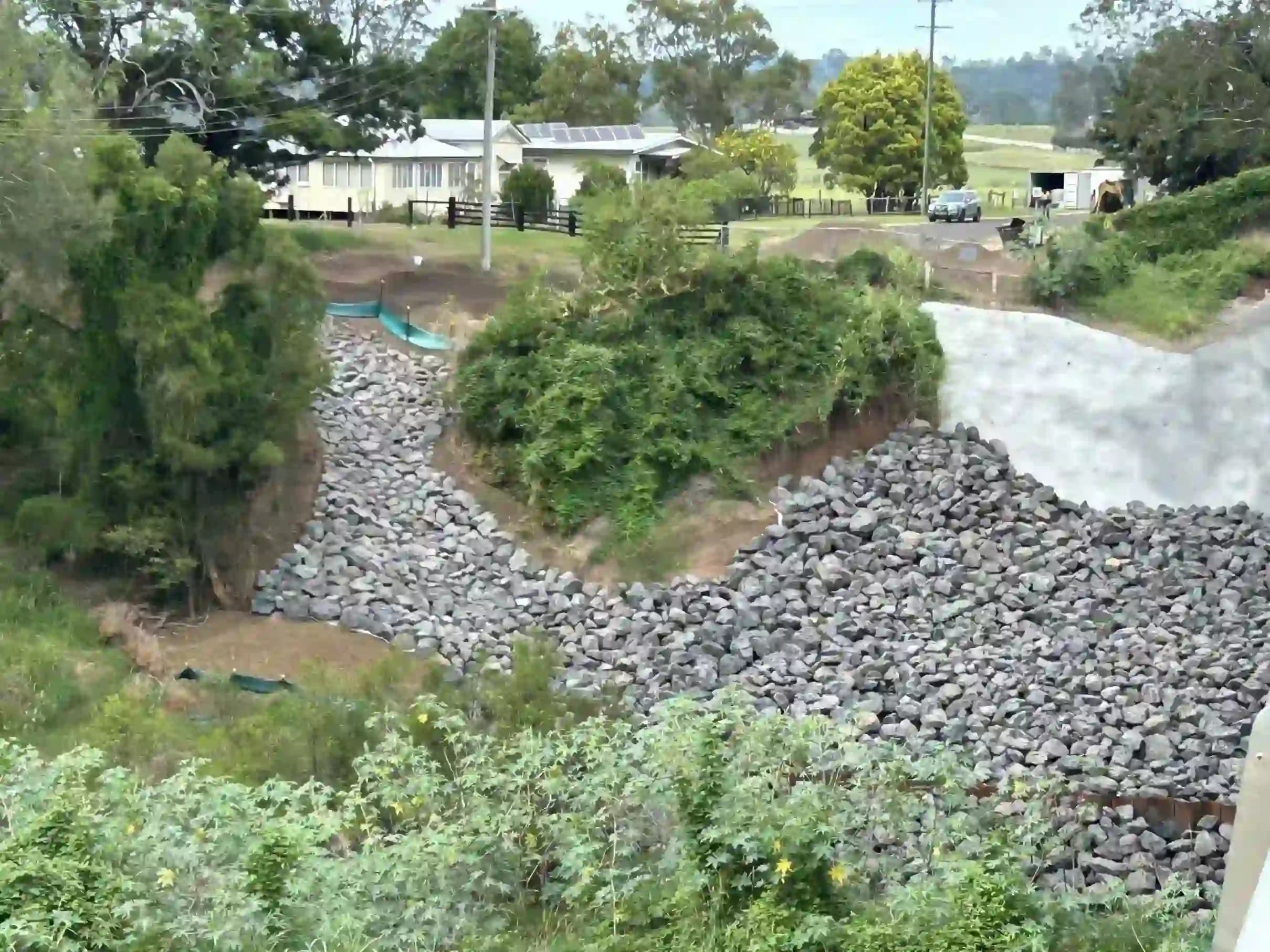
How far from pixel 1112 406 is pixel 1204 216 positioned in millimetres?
6432

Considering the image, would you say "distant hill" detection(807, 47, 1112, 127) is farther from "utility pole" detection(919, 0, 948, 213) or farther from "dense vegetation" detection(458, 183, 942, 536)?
"dense vegetation" detection(458, 183, 942, 536)

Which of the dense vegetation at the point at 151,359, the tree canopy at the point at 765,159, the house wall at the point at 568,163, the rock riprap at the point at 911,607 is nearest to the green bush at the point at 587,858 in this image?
the rock riprap at the point at 911,607

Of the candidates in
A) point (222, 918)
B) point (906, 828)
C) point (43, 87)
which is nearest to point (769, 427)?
point (43, 87)

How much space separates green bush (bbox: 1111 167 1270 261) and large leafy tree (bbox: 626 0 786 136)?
26742 mm

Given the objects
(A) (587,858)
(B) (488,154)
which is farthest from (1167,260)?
(A) (587,858)

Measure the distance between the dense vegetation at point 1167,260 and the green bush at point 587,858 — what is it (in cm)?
1555

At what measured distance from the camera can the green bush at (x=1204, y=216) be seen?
2448 cm

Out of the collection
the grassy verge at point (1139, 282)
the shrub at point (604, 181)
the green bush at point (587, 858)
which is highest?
the shrub at point (604, 181)

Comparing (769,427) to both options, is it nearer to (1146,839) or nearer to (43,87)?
(1146,839)

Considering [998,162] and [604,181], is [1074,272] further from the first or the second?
[998,162]

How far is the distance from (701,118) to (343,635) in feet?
122

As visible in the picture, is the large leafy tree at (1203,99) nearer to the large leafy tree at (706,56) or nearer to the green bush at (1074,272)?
the green bush at (1074,272)

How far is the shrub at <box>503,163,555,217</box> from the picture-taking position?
111 ft

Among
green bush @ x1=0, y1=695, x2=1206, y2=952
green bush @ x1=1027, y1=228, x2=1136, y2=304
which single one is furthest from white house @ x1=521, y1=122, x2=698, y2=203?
green bush @ x1=0, y1=695, x2=1206, y2=952
